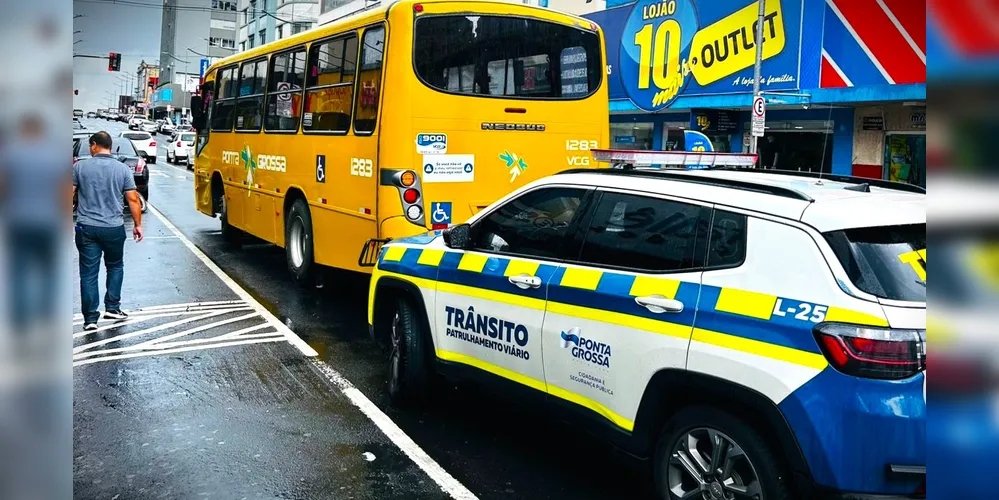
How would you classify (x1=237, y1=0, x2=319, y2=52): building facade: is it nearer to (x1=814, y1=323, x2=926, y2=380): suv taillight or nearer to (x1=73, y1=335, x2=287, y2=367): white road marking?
(x1=73, y1=335, x2=287, y2=367): white road marking

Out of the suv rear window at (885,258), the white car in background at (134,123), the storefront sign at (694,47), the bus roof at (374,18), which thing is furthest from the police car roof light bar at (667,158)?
the white car in background at (134,123)

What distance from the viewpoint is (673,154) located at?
588cm

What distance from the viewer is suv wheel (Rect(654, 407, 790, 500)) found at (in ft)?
11.9

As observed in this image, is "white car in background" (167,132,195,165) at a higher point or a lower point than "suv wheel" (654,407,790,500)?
higher

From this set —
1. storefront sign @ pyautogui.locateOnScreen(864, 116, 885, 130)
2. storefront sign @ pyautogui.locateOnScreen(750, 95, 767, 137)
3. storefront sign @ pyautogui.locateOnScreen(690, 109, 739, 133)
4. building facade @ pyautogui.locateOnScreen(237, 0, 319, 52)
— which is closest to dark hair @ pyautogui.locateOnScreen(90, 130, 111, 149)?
storefront sign @ pyautogui.locateOnScreen(750, 95, 767, 137)

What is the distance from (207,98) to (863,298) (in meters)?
14.2

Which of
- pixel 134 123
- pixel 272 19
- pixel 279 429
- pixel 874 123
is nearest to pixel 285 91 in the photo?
pixel 279 429

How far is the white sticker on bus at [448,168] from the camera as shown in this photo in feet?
29.5

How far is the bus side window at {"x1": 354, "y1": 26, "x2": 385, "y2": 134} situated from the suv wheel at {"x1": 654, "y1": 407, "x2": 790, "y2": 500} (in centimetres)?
589

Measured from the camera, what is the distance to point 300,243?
37.0 feet

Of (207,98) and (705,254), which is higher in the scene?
(207,98)

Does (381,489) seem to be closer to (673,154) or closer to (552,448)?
(552,448)

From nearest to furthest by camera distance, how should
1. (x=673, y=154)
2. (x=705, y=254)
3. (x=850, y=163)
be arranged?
(x=705, y=254), (x=673, y=154), (x=850, y=163)

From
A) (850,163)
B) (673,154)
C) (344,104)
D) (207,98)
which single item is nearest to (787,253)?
(673,154)
